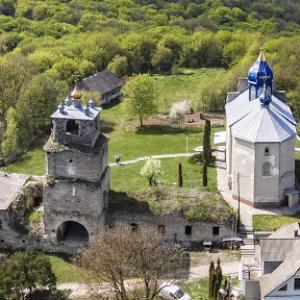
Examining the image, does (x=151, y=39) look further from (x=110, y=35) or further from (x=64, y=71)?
(x=64, y=71)

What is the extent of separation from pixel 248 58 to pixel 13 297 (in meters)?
60.8

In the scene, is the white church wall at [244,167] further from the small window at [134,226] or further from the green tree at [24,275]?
the green tree at [24,275]

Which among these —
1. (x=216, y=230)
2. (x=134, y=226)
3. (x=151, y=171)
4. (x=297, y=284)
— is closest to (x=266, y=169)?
(x=216, y=230)

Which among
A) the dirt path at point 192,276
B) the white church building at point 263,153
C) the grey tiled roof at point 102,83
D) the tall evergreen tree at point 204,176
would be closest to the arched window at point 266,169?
the white church building at point 263,153

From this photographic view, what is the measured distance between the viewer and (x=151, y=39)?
122 m

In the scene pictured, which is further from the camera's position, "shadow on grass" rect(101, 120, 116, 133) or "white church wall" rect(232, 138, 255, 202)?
"shadow on grass" rect(101, 120, 116, 133)

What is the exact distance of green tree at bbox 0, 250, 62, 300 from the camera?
48875mm

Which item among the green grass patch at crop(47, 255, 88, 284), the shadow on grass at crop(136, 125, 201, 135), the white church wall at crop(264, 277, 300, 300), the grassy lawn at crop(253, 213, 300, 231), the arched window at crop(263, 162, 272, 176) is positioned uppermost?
the arched window at crop(263, 162, 272, 176)

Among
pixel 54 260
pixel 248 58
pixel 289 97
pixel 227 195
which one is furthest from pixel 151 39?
pixel 54 260

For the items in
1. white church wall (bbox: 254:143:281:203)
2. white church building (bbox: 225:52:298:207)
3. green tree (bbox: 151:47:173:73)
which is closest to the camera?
white church wall (bbox: 254:143:281:203)

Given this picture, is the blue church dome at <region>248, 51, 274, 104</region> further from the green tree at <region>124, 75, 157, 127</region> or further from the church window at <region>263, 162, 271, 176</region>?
the green tree at <region>124, 75, 157, 127</region>

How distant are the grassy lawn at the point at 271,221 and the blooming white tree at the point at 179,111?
99.2ft

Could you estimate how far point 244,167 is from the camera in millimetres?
63000

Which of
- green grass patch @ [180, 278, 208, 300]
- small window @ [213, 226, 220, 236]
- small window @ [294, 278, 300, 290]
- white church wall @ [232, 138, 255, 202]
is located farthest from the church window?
small window @ [294, 278, 300, 290]
